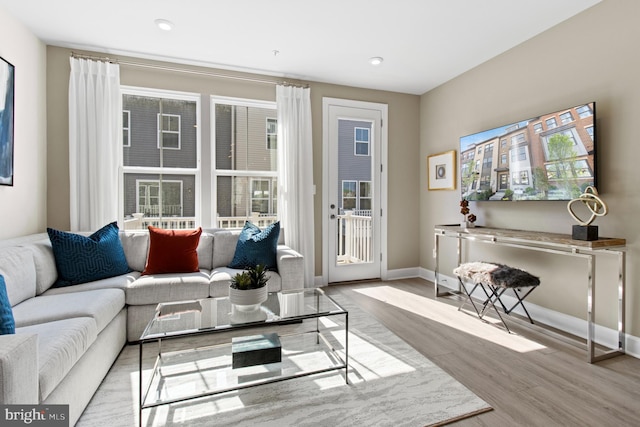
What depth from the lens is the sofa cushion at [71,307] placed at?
5.88ft

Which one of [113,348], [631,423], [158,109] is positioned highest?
[158,109]

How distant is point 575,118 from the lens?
2.46 meters

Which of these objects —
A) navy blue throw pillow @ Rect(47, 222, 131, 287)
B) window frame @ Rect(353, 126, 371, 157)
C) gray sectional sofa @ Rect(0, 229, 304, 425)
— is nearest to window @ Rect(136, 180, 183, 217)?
gray sectional sofa @ Rect(0, 229, 304, 425)

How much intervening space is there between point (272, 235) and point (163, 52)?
7.48 ft

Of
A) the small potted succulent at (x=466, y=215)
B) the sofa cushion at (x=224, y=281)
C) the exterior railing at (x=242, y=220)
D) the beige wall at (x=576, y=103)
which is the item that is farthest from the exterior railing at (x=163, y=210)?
the beige wall at (x=576, y=103)

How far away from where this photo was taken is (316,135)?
4070mm

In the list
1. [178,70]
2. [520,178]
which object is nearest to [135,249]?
[178,70]

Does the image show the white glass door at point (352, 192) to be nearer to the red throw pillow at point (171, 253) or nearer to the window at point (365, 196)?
the window at point (365, 196)

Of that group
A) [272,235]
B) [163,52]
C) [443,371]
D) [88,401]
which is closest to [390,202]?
[272,235]

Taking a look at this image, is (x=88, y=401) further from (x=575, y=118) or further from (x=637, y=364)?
(x=575, y=118)

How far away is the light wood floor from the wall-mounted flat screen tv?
1.23 meters

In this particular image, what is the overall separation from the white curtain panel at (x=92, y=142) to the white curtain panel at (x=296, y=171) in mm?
1774

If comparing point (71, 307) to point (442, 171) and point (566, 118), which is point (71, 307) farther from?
point (442, 171)

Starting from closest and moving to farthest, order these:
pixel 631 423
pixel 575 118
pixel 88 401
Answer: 1. pixel 631 423
2. pixel 88 401
3. pixel 575 118
